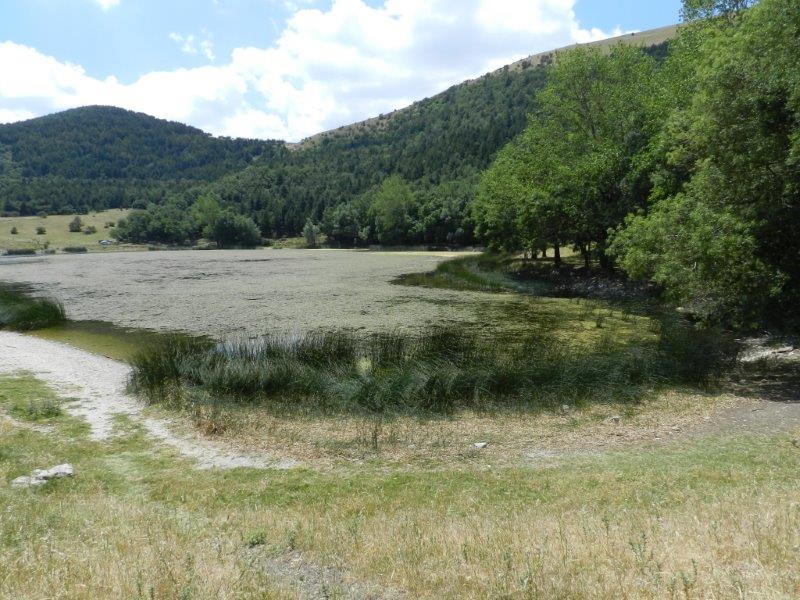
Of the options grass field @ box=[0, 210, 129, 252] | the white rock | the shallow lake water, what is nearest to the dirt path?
the white rock

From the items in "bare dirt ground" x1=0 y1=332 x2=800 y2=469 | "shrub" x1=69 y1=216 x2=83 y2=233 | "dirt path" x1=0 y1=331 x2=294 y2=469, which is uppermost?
"shrub" x1=69 y1=216 x2=83 y2=233

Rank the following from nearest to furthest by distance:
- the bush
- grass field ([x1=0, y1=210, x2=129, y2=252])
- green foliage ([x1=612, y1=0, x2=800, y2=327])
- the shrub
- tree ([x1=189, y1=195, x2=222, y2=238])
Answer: green foliage ([x1=612, y1=0, x2=800, y2=327]) → grass field ([x1=0, y1=210, x2=129, y2=252]) → the bush → tree ([x1=189, y1=195, x2=222, y2=238]) → the shrub

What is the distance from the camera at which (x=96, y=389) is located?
47.5 feet

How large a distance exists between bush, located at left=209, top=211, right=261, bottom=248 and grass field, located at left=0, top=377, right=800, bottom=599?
133359mm

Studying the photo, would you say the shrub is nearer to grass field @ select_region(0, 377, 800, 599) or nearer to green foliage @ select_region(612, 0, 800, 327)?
grass field @ select_region(0, 377, 800, 599)

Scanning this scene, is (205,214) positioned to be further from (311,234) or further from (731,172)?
(731,172)

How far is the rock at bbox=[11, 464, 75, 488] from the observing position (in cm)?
798

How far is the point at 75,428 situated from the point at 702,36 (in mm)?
28722

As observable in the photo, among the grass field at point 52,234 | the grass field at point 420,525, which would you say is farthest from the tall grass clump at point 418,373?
the grass field at point 52,234

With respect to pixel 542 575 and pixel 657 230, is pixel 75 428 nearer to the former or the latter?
pixel 542 575

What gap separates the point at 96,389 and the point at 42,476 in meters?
6.84

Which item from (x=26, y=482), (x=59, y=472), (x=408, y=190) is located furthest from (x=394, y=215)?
(x=26, y=482)

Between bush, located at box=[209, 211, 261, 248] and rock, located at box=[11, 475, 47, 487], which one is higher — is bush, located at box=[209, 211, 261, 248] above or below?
above

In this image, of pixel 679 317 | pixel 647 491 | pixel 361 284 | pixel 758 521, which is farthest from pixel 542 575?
pixel 361 284
